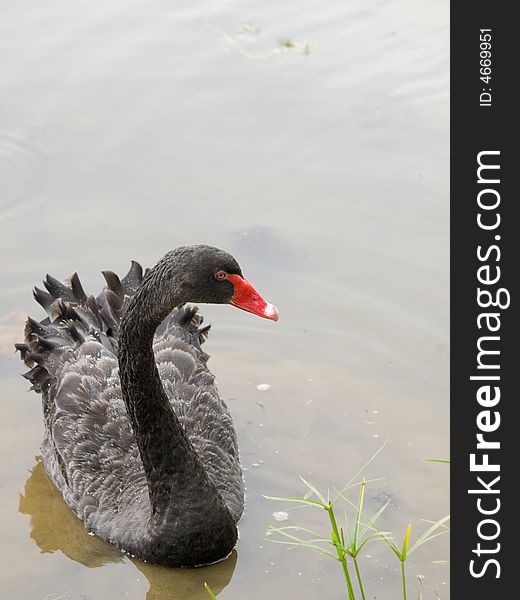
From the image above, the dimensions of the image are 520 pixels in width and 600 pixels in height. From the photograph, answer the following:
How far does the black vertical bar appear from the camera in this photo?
178 inches

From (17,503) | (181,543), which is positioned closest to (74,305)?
(17,503)

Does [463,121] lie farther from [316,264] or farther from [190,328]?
[190,328]

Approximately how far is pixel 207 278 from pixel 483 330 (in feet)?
4.13

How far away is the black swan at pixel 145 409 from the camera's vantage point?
457cm

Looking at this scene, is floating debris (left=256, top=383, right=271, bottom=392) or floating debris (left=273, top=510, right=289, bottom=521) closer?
floating debris (left=273, top=510, right=289, bottom=521)

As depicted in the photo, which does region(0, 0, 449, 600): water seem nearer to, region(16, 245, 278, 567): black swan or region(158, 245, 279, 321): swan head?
region(16, 245, 278, 567): black swan

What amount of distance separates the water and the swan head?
1.17 metres

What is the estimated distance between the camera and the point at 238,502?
515 centimetres

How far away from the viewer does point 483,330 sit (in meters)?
5.02

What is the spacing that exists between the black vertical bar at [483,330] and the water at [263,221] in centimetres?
41

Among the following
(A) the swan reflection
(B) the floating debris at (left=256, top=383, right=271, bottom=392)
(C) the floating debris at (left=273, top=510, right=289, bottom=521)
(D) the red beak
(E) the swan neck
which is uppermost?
(D) the red beak

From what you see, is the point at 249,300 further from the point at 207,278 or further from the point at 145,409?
the point at 145,409

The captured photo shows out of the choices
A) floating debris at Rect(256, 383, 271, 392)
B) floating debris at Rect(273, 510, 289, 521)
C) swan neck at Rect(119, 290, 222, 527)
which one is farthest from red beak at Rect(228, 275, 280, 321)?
floating debris at Rect(256, 383, 271, 392)

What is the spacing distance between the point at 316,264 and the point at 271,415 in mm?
1190
